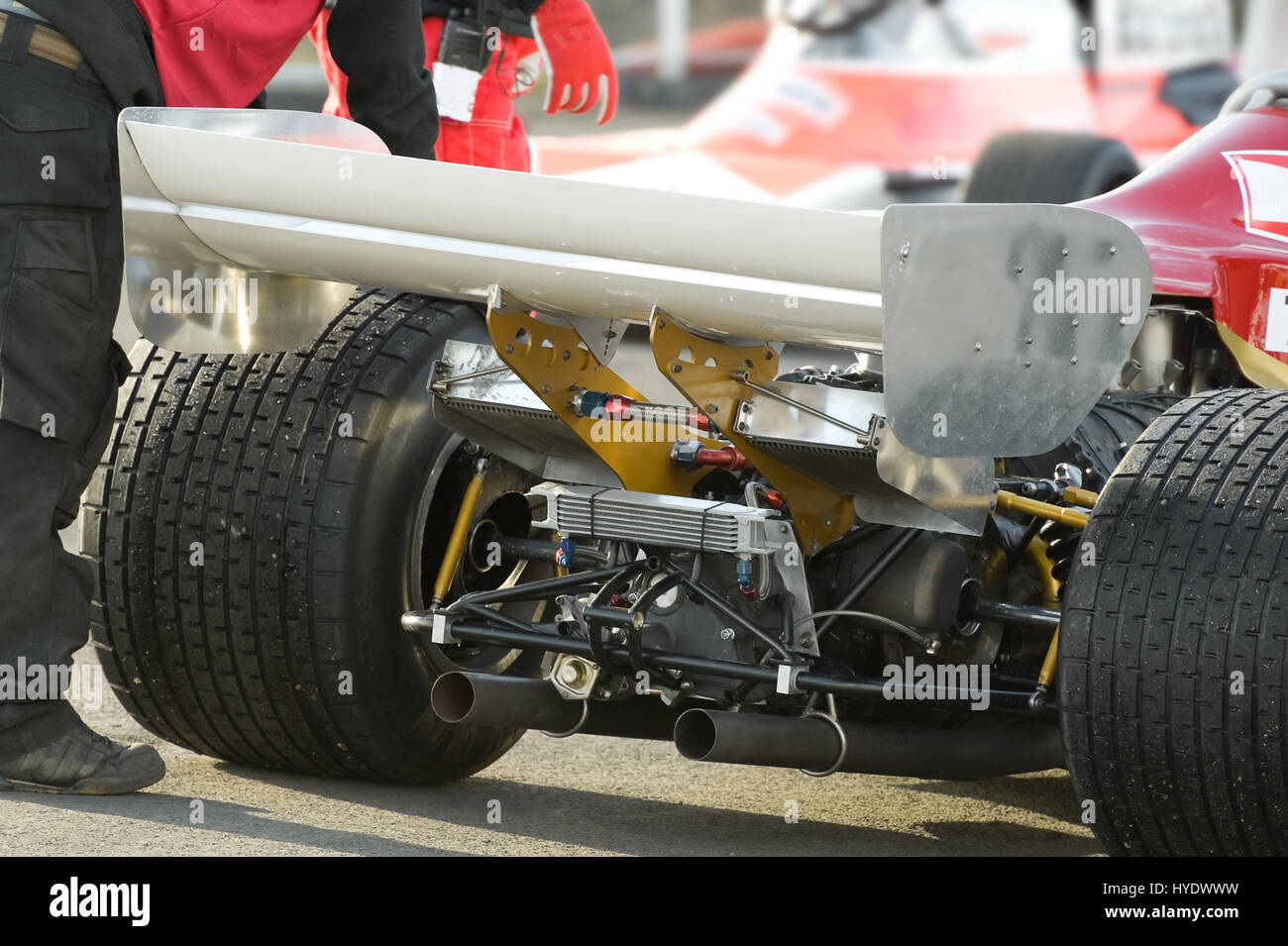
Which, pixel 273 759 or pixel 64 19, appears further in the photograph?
pixel 273 759

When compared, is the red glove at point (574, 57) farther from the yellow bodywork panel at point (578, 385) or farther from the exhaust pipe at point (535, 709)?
the exhaust pipe at point (535, 709)

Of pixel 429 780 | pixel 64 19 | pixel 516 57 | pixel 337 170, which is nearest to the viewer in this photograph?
pixel 337 170

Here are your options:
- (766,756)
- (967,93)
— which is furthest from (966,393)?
(967,93)

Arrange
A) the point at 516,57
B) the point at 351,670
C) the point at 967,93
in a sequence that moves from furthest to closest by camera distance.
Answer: the point at 967,93, the point at 516,57, the point at 351,670

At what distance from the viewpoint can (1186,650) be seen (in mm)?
2951

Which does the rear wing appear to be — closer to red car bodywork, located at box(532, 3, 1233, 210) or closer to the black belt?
the black belt

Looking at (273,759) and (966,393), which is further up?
(966,393)

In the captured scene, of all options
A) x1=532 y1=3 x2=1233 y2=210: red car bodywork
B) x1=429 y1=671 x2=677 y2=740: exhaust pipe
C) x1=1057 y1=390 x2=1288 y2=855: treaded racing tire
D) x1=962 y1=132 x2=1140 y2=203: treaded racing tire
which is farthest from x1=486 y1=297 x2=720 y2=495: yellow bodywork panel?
x1=532 y1=3 x2=1233 y2=210: red car bodywork

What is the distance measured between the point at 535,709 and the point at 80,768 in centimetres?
88

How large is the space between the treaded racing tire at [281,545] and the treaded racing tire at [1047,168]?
2448 millimetres

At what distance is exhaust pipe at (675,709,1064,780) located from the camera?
10.6 ft
